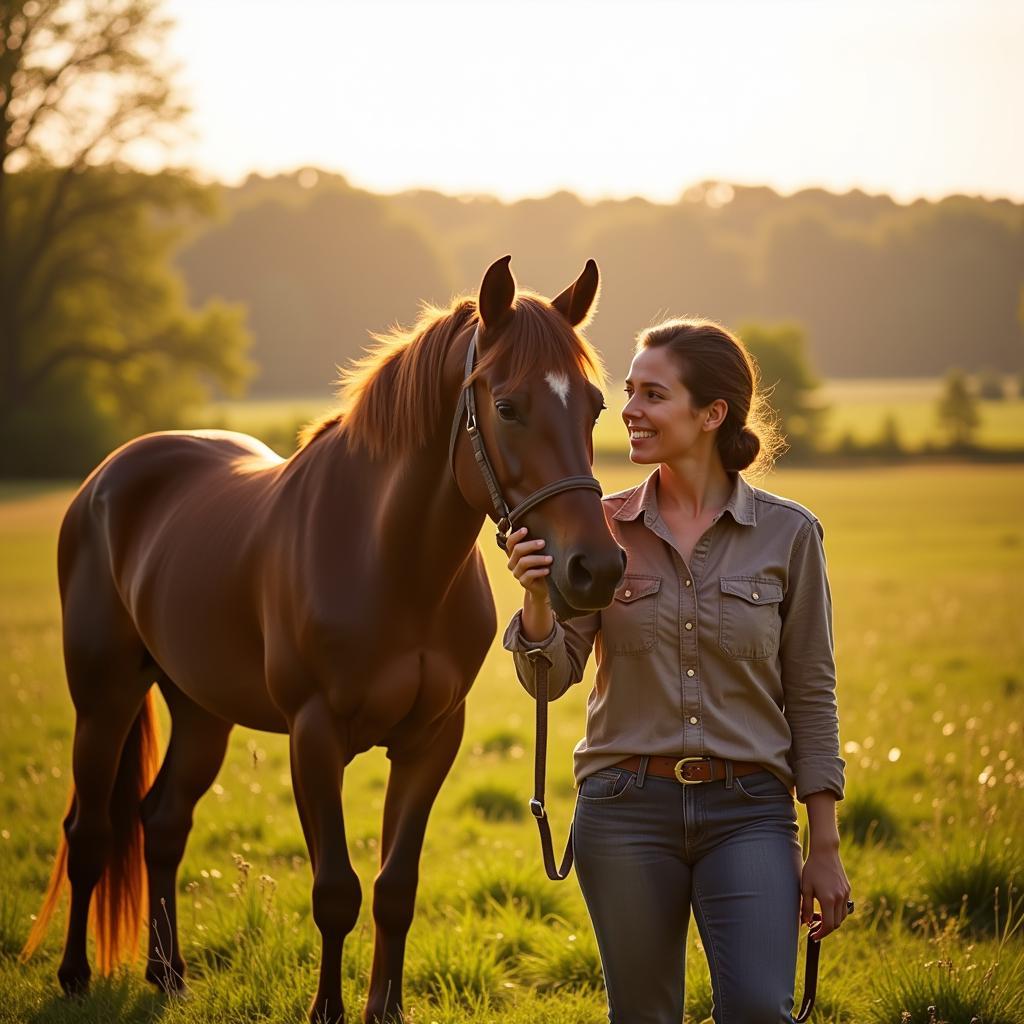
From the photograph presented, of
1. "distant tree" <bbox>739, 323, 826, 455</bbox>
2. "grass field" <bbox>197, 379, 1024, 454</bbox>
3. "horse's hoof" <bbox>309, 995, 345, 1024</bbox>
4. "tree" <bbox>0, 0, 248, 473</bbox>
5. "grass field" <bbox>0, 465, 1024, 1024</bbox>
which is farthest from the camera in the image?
"distant tree" <bbox>739, 323, 826, 455</bbox>

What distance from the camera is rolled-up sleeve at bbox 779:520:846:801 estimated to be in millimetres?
2701

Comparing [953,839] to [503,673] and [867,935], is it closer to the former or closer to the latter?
[867,935]

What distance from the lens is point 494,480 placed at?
2859 millimetres

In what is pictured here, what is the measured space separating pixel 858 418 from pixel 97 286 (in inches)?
1442

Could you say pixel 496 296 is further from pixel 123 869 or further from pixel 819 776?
pixel 123 869

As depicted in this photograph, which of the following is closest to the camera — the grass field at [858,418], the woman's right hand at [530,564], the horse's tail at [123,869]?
the woman's right hand at [530,564]

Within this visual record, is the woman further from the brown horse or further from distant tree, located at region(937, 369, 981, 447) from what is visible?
distant tree, located at region(937, 369, 981, 447)

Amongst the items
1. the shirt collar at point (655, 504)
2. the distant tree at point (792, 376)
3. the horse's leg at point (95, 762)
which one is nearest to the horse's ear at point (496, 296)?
the shirt collar at point (655, 504)

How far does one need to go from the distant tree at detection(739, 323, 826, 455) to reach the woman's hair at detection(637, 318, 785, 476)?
47468mm

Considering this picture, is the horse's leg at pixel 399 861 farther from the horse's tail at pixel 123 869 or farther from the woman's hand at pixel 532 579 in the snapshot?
the horse's tail at pixel 123 869

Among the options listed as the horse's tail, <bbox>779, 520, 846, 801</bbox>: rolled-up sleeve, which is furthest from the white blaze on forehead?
the horse's tail

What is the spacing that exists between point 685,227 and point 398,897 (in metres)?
81.8

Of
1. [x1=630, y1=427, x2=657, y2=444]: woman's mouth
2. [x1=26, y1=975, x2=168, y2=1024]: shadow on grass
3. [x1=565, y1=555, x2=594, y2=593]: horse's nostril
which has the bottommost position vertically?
[x1=26, y1=975, x2=168, y2=1024]: shadow on grass

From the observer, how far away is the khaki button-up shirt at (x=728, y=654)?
8.77 feet
